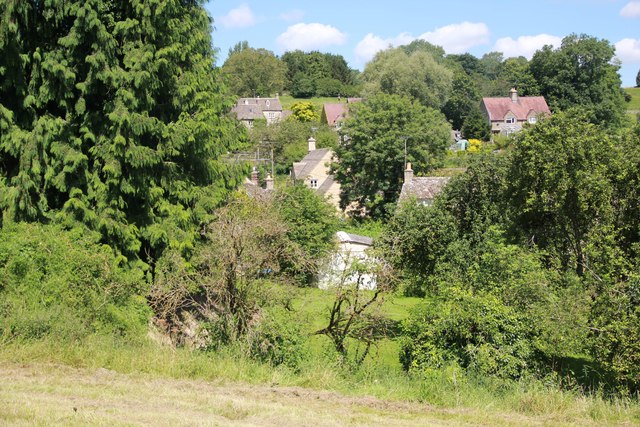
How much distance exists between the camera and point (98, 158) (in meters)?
16.8

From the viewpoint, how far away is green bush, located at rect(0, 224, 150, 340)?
13.0m

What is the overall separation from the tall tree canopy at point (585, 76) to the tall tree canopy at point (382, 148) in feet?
123

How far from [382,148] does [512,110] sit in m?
44.8

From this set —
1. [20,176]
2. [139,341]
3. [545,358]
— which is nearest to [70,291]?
[139,341]

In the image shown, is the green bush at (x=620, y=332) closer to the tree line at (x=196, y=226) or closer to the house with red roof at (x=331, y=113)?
the tree line at (x=196, y=226)

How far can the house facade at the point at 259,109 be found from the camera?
99875mm

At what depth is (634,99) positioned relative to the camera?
113m

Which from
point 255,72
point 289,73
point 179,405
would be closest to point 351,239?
point 179,405

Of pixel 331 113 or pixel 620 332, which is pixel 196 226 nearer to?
pixel 620 332

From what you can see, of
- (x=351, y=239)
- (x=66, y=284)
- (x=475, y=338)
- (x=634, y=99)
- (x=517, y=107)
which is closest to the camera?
(x=66, y=284)

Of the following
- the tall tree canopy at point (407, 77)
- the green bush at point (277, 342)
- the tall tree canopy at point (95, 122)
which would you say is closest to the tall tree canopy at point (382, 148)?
the tall tree canopy at point (407, 77)

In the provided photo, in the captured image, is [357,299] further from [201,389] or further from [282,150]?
[282,150]

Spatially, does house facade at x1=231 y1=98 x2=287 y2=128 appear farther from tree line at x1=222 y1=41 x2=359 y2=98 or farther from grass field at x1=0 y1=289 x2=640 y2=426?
grass field at x1=0 y1=289 x2=640 y2=426

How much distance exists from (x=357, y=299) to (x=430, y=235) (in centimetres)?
857
